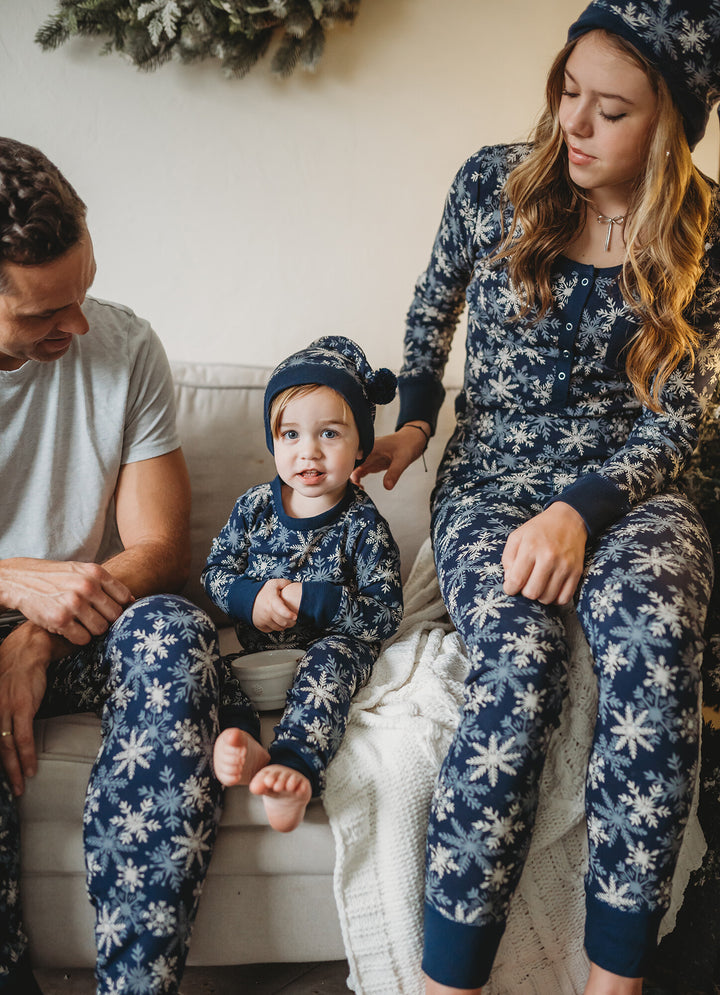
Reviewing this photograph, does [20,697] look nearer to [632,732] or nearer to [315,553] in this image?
[315,553]

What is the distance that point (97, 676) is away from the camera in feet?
3.92

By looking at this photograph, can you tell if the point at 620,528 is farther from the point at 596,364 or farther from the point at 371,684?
the point at 371,684

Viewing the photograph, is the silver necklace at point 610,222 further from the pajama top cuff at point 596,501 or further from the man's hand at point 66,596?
the man's hand at point 66,596

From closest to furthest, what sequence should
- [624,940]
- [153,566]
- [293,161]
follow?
1. [624,940]
2. [153,566]
3. [293,161]

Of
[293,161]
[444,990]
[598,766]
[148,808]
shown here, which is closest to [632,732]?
[598,766]

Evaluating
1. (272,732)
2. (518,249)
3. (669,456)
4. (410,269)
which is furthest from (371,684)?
(410,269)

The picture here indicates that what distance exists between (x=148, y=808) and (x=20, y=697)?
25 cm

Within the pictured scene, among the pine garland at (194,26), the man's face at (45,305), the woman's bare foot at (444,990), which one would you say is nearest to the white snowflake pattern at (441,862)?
the woman's bare foot at (444,990)

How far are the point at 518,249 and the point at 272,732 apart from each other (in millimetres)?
833

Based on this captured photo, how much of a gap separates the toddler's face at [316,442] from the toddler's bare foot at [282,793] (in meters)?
0.46

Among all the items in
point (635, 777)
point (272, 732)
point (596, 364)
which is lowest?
point (272, 732)

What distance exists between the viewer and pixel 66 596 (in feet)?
3.78

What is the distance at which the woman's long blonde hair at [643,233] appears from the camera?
1.24m

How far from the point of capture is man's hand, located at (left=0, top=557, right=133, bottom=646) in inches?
45.3
